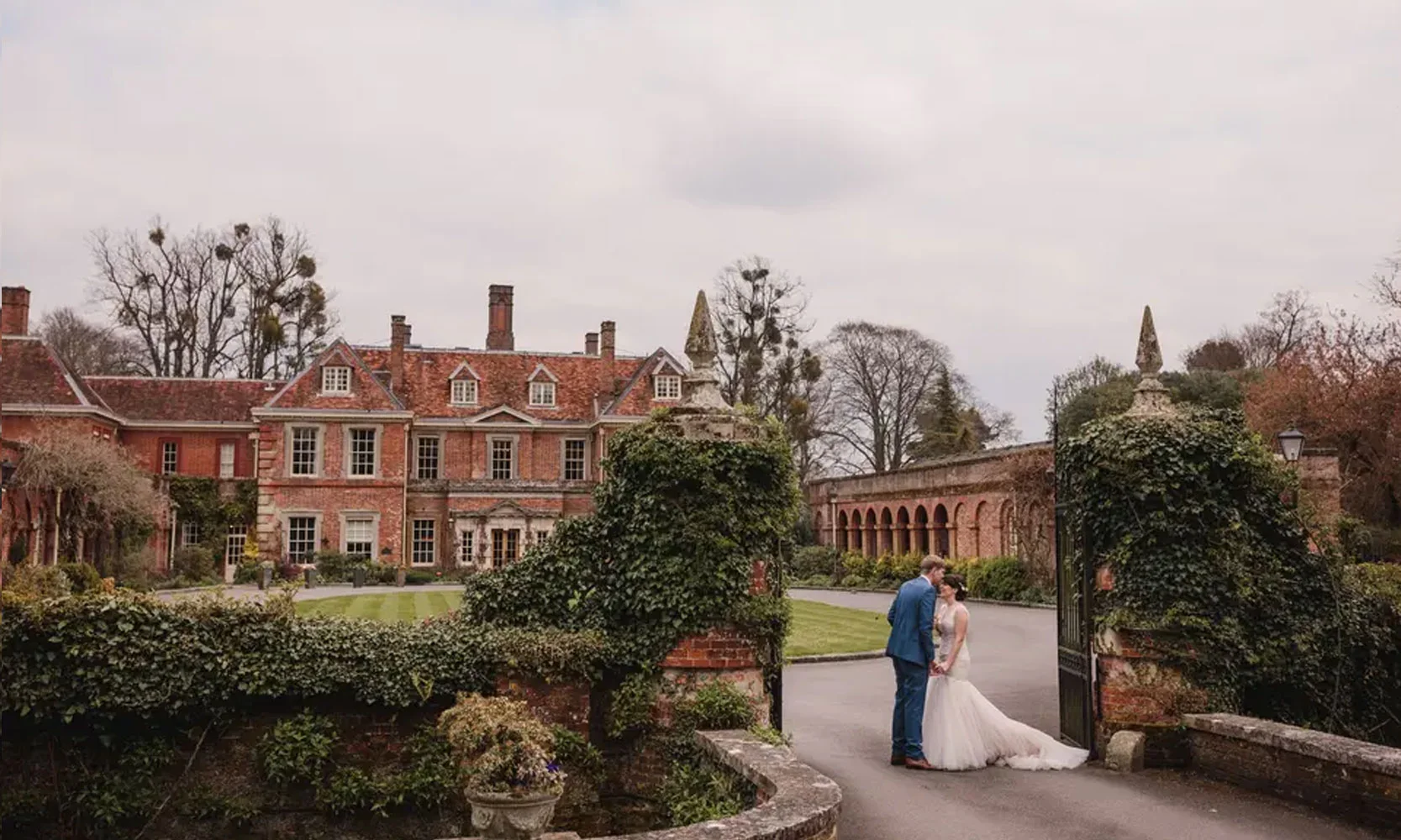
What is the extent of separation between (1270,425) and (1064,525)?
22.5 m

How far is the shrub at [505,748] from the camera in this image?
6.03m

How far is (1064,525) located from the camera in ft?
33.3

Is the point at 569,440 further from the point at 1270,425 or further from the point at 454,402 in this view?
the point at 1270,425

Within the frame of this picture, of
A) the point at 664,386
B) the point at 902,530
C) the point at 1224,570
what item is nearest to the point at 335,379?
the point at 664,386

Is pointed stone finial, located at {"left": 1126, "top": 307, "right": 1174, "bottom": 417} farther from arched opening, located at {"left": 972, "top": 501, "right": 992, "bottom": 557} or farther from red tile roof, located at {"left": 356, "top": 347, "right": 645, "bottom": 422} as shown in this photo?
red tile roof, located at {"left": 356, "top": 347, "right": 645, "bottom": 422}

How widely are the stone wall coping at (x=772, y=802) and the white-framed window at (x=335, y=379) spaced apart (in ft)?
121

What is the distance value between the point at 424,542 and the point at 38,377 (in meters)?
14.6

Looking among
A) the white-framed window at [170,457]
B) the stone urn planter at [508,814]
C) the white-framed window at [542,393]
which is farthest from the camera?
the white-framed window at [542,393]

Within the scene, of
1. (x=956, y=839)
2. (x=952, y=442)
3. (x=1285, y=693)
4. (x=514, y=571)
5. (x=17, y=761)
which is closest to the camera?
(x=956, y=839)

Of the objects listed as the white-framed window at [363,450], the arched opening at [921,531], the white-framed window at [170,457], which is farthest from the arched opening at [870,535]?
the white-framed window at [170,457]

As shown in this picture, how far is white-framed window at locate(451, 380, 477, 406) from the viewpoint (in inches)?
1777

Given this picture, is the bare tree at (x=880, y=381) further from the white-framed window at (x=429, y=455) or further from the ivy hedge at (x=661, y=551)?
the ivy hedge at (x=661, y=551)

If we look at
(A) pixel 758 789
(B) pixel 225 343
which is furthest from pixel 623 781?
(B) pixel 225 343

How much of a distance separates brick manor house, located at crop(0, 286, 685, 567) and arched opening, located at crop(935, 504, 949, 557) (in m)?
10.00
